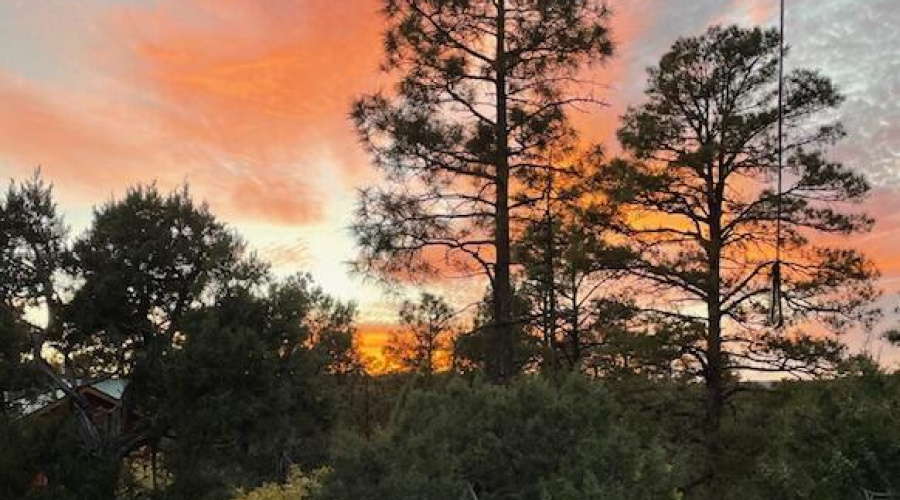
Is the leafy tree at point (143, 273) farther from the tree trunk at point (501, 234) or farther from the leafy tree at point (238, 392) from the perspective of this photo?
the tree trunk at point (501, 234)

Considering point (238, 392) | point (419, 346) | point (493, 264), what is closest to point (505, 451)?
point (493, 264)

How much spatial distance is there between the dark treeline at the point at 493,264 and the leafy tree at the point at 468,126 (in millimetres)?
45

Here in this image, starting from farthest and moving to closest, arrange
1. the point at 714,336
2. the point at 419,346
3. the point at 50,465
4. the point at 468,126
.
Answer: the point at 419,346 < the point at 714,336 < the point at 50,465 < the point at 468,126

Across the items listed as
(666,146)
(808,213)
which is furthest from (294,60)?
(808,213)

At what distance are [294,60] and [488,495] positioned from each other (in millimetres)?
12105

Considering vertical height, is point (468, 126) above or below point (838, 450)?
above

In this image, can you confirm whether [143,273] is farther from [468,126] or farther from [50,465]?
[468,126]

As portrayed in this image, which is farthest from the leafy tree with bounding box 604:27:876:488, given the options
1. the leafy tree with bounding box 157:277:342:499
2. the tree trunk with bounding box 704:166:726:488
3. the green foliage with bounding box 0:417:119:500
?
the green foliage with bounding box 0:417:119:500

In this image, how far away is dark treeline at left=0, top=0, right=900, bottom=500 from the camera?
51.3ft

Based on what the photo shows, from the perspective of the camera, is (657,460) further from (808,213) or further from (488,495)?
(808,213)

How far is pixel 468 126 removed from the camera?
1583cm

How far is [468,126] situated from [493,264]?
2776mm

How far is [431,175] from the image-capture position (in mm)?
15609

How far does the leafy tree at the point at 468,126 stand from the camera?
1526 centimetres
